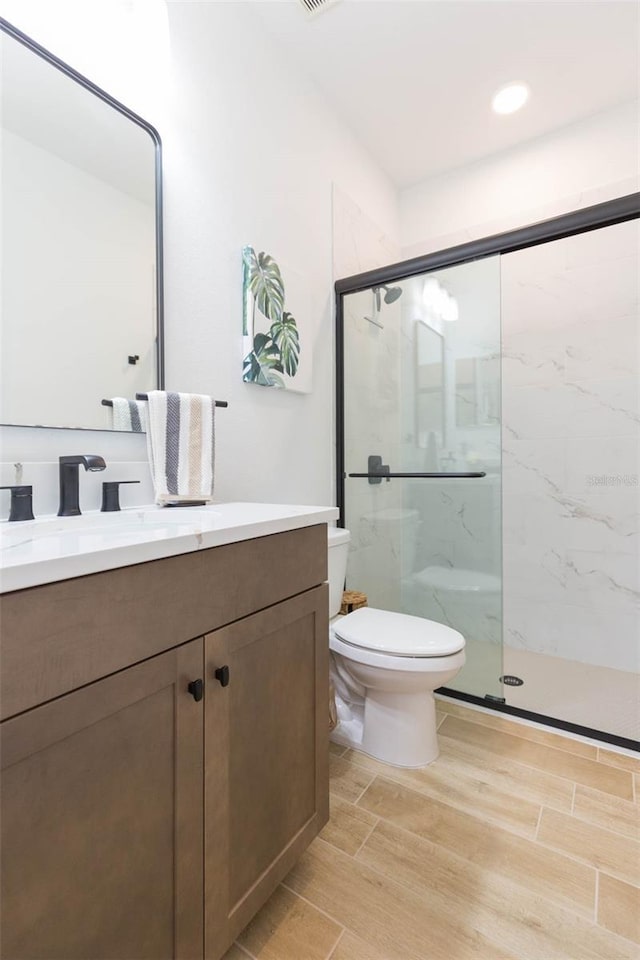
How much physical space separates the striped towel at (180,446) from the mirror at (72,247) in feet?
0.37

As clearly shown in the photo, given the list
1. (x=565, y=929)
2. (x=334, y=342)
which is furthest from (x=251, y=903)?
(x=334, y=342)

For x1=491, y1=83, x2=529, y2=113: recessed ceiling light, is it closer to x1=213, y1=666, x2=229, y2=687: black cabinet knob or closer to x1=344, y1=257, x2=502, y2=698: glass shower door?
x1=344, y1=257, x2=502, y2=698: glass shower door

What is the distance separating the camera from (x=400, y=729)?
1538 millimetres

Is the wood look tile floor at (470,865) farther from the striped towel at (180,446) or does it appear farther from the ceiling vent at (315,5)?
the ceiling vent at (315,5)

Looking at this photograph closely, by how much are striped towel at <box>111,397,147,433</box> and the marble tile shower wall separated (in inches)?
78.3

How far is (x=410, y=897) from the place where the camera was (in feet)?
3.49

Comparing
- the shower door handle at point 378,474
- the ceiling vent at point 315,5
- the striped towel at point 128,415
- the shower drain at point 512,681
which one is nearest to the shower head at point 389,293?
the shower door handle at point 378,474

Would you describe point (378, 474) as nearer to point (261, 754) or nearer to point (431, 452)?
point (431, 452)

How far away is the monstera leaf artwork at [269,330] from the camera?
5.30 feet

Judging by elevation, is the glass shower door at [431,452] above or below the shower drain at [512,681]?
above

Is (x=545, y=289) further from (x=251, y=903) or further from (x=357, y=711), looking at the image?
(x=251, y=903)

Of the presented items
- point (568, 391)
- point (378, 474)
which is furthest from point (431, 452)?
point (568, 391)

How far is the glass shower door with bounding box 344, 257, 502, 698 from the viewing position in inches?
74.4

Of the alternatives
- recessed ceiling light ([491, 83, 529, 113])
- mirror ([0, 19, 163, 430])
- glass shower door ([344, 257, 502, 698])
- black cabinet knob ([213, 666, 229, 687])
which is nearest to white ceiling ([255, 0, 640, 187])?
recessed ceiling light ([491, 83, 529, 113])
